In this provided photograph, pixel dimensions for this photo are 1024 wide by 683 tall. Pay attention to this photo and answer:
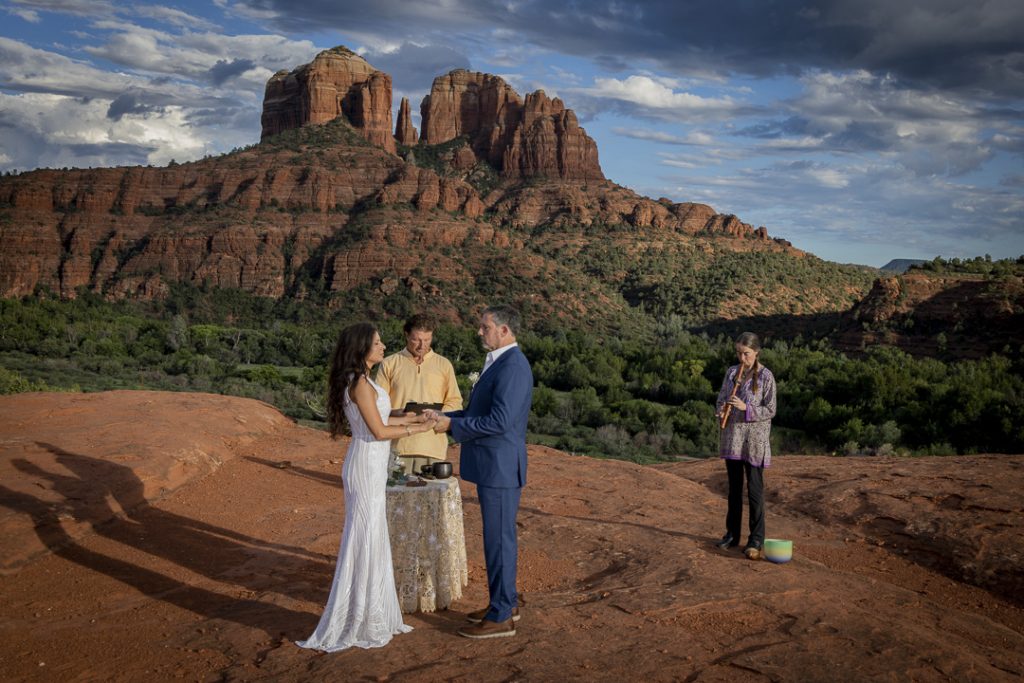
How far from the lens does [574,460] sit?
11875 mm

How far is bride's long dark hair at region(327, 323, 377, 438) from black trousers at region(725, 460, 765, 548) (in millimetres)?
3699

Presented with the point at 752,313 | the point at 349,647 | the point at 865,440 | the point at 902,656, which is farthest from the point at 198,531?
the point at 752,313

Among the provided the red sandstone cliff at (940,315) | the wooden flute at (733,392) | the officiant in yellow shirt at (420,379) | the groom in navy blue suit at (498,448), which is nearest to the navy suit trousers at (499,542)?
the groom in navy blue suit at (498,448)

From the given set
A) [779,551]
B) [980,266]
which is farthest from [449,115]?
[779,551]

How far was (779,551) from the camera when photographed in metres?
6.73

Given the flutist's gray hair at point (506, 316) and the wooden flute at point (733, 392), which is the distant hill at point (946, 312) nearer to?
the wooden flute at point (733, 392)

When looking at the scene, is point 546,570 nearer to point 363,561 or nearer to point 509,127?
point 363,561

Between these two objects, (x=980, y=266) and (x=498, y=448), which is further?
(x=980, y=266)

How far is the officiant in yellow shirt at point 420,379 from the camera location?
6.62 metres

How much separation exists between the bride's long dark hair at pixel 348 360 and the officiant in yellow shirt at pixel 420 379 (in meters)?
1.62

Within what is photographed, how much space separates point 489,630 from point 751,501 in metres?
3.07

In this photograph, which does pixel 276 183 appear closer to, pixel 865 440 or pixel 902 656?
pixel 865 440

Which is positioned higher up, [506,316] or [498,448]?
[506,316]

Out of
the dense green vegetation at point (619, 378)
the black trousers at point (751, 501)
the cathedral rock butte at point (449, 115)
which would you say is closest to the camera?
the black trousers at point (751, 501)
